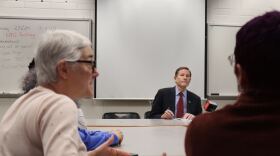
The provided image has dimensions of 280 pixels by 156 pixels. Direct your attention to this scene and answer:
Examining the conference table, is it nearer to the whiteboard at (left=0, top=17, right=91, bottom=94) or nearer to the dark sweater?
the dark sweater

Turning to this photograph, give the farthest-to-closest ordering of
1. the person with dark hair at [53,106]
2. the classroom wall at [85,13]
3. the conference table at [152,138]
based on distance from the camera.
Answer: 1. the classroom wall at [85,13]
2. the conference table at [152,138]
3. the person with dark hair at [53,106]

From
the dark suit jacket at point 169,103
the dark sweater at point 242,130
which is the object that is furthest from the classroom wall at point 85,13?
the dark sweater at point 242,130

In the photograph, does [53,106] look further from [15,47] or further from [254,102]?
[15,47]

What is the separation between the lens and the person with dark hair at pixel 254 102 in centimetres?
84

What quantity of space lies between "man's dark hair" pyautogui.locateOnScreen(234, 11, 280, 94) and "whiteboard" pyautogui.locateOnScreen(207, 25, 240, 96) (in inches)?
154

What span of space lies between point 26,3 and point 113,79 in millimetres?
1510

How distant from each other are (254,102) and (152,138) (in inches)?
59.6

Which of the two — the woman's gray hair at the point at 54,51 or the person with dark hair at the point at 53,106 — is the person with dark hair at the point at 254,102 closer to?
the person with dark hair at the point at 53,106

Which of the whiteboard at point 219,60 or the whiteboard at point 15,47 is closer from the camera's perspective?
the whiteboard at point 15,47

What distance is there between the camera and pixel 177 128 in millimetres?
2883

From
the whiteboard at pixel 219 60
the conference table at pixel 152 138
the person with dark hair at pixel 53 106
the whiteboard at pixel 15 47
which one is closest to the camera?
the person with dark hair at pixel 53 106

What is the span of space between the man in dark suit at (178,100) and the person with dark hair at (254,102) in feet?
9.64

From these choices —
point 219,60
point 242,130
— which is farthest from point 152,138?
point 219,60

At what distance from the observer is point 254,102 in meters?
0.89
